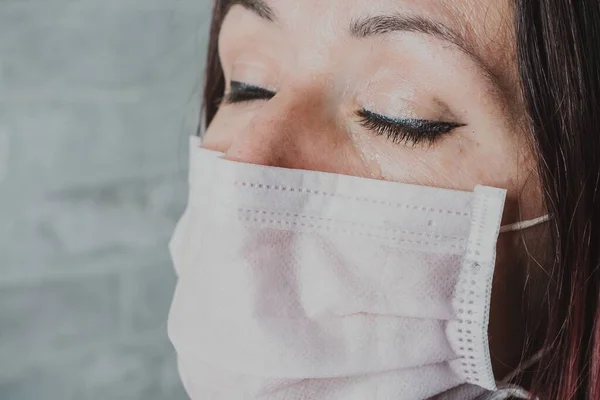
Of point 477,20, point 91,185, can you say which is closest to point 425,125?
point 477,20

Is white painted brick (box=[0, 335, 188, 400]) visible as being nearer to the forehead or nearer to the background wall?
the background wall

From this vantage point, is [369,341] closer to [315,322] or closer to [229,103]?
[315,322]

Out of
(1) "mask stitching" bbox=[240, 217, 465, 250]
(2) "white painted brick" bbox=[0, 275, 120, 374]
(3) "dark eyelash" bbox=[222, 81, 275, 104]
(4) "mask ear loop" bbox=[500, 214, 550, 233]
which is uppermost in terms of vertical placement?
(3) "dark eyelash" bbox=[222, 81, 275, 104]

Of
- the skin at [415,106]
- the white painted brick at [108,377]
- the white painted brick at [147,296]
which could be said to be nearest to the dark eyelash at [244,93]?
the skin at [415,106]

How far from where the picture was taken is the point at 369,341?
27.3 inches

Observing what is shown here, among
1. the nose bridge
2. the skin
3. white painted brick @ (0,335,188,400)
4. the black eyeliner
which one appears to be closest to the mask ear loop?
the skin

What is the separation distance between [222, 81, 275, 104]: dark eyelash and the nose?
3.7 inches

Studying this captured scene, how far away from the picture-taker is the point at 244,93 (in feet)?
2.84

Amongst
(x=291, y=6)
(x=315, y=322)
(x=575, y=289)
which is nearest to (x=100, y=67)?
(x=291, y=6)

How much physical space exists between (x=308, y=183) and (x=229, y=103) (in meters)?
0.25

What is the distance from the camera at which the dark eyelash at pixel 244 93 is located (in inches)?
32.7

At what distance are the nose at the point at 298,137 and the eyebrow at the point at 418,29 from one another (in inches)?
3.6

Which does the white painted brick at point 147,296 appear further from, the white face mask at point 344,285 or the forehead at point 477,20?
the forehead at point 477,20

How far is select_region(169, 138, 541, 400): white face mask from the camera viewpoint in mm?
683
